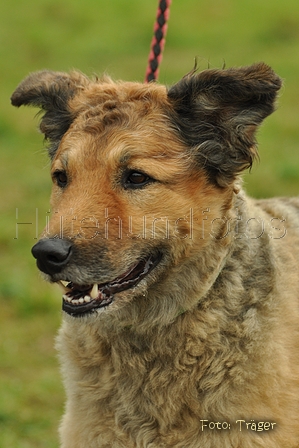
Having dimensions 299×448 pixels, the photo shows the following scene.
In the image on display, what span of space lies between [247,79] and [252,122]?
273 millimetres

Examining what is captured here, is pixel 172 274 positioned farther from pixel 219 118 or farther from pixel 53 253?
pixel 219 118

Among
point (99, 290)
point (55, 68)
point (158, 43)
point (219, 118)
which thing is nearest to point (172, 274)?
point (99, 290)

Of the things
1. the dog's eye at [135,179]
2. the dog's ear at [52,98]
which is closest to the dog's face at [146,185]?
the dog's eye at [135,179]

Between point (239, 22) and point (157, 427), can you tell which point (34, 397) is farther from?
point (239, 22)

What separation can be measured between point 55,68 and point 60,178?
38.6ft

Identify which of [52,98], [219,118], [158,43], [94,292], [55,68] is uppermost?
[55,68]

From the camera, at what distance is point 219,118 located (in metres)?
4.02

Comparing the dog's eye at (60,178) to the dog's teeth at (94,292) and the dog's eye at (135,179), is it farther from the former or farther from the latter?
the dog's teeth at (94,292)

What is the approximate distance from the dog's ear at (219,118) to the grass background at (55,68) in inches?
9.4

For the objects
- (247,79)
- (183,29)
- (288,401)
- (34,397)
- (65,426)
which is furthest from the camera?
(183,29)

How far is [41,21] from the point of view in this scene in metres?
17.7

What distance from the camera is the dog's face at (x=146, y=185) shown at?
3734mm

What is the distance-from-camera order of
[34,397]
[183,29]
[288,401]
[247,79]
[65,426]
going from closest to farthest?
1. [247,79]
2. [288,401]
3. [65,426]
4. [34,397]
5. [183,29]

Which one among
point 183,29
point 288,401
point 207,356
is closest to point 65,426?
point 207,356
